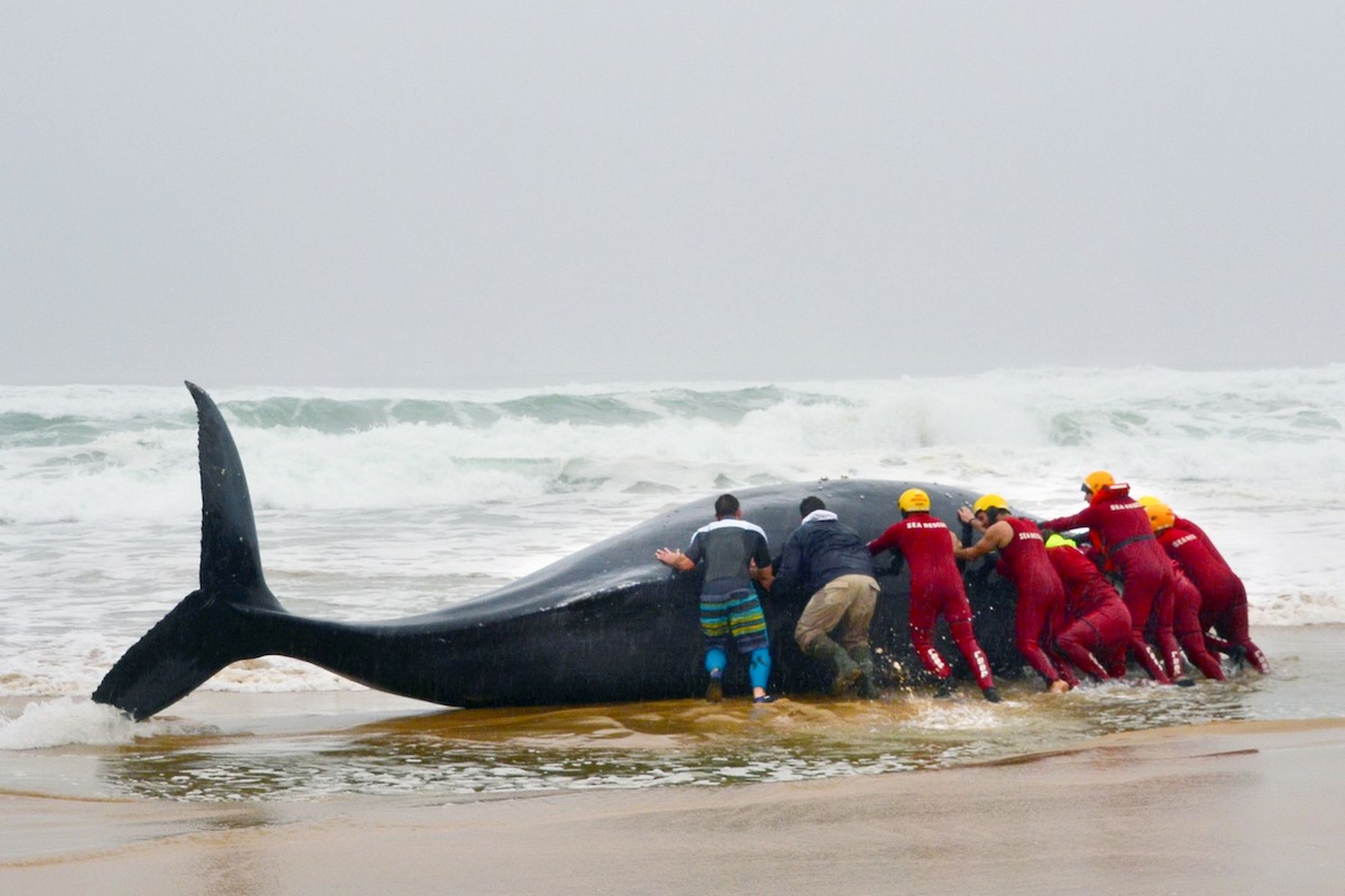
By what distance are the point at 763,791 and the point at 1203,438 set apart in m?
34.6

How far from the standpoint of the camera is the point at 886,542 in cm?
1027

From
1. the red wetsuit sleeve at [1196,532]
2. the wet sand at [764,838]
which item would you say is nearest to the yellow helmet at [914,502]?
the red wetsuit sleeve at [1196,532]

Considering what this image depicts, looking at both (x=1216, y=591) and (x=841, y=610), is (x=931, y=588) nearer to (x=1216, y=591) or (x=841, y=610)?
(x=841, y=610)

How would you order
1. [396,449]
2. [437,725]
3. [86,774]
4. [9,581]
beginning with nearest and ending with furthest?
[86,774], [437,725], [9,581], [396,449]

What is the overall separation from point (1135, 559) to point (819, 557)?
2704 mm

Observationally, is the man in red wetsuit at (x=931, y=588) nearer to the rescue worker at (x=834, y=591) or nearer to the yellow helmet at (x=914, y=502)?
the yellow helmet at (x=914, y=502)

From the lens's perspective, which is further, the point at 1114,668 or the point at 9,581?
the point at 9,581

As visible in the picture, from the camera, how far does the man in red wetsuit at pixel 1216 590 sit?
11.6 meters

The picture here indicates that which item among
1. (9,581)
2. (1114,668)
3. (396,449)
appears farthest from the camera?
(396,449)

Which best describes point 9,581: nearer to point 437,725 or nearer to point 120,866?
point 437,725

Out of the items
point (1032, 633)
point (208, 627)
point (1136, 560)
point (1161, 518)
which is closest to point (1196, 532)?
point (1161, 518)

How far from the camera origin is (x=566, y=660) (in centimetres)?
963

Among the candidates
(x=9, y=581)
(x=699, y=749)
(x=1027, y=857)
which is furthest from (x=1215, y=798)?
(x=9, y=581)

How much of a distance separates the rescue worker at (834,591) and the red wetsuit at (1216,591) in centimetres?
311
